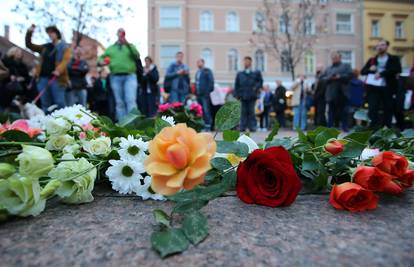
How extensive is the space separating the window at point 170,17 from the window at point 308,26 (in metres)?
8.93

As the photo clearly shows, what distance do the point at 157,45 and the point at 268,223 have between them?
26552 millimetres

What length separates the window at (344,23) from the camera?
93.6ft

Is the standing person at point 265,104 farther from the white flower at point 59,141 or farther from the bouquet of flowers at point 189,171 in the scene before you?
the white flower at point 59,141

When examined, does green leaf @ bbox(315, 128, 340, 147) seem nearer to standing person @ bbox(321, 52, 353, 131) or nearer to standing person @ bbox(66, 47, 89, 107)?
standing person @ bbox(66, 47, 89, 107)

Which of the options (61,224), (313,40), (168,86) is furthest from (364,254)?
(313,40)

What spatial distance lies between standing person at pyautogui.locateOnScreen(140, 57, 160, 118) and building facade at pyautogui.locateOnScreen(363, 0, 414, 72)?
24.9 metres

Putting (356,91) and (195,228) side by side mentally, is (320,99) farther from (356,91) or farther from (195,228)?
(195,228)

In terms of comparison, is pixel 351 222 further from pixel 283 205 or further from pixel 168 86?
pixel 168 86

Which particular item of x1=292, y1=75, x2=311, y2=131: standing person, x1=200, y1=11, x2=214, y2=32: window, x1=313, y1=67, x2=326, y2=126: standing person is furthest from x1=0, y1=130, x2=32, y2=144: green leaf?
x1=200, y1=11, x2=214, y2=32: window

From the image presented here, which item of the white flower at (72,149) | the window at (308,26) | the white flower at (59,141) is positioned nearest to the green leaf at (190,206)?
the white flower at (72,149)

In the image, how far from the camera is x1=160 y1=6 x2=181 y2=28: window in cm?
2645

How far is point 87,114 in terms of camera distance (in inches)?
59.6

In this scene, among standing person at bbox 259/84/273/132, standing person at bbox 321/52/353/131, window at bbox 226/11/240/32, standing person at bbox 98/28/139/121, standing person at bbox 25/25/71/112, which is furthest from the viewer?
window at bbox 226/11/240/32

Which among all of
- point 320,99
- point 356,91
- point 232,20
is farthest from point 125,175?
point 232,20
